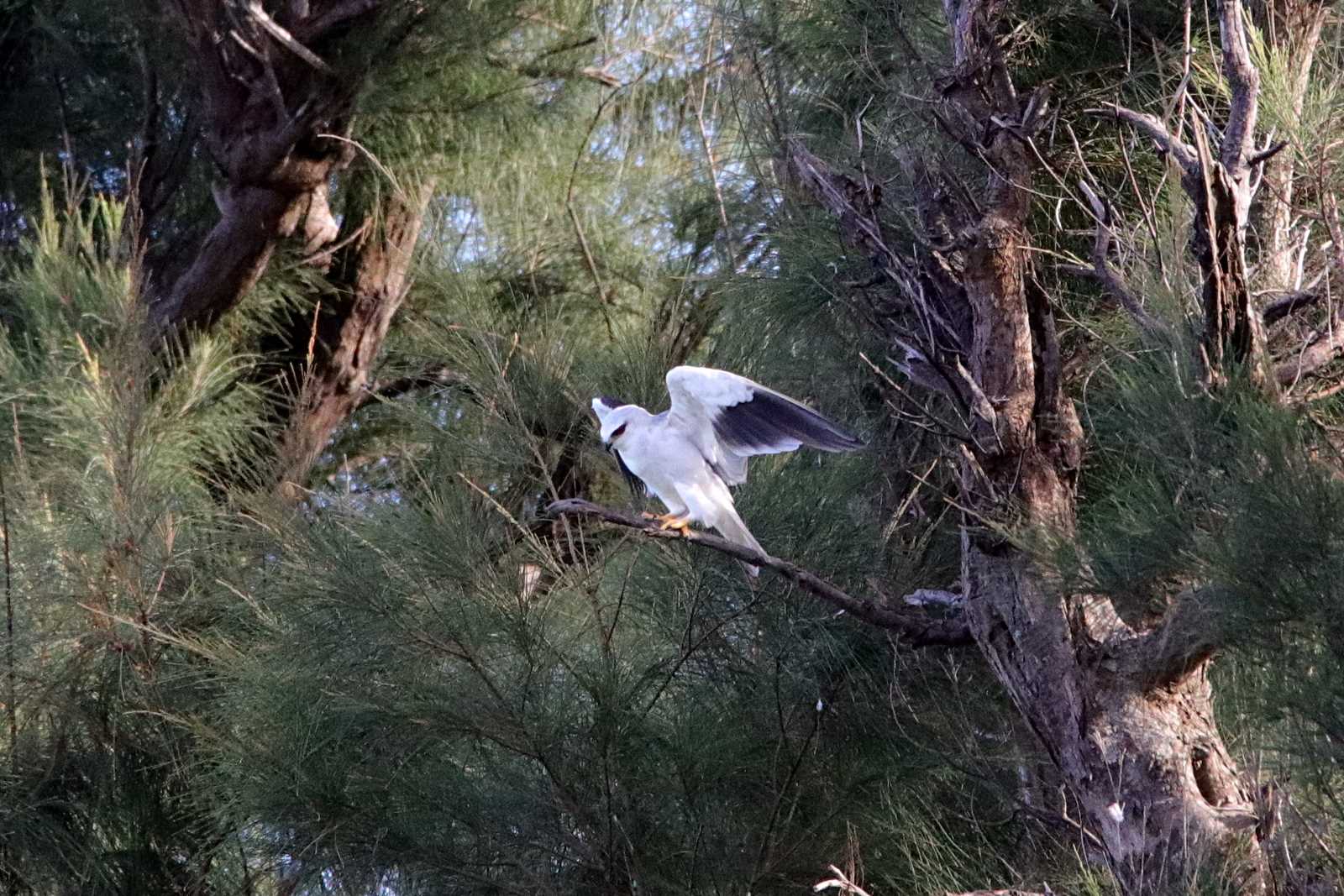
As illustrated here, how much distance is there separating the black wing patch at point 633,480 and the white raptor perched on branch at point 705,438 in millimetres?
138

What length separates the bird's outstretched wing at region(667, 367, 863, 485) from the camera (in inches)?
69.5

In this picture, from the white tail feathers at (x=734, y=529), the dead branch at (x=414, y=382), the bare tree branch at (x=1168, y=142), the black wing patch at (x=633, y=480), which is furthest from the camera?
the dead branch at (x=414, y=382)

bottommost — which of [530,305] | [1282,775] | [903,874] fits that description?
[903,874]

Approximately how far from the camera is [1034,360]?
179 centimetres

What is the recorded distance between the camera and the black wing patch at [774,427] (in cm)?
175

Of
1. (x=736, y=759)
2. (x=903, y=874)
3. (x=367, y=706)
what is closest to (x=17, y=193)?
(x=367, y=706)

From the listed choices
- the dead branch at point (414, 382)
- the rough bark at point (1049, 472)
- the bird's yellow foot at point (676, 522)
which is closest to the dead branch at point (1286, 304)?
the rough bark at point (1049, 472)

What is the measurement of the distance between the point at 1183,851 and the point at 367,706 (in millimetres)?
937

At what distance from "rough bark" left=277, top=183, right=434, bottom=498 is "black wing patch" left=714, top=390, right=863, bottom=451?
4.40 feet

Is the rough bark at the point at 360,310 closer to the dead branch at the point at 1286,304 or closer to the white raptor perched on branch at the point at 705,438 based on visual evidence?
the white raptor perched on branch at the point at 705,438

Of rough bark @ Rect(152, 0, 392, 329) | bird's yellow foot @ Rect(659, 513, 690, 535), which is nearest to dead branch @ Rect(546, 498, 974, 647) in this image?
bird's yellow foot @ Rect(659, 513, 690, 535)

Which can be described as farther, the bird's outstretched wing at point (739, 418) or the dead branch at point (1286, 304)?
the bird's outstretched wing at point (739, 418)

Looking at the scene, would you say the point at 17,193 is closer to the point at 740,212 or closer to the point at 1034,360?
the point at 740,212

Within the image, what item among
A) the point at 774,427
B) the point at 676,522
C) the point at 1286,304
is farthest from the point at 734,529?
the point at 1286,304
